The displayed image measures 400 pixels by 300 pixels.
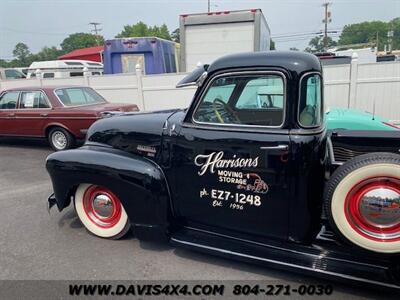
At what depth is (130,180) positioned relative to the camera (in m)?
3.29

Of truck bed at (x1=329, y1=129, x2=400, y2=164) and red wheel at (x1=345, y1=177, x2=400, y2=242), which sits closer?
red wheel at (x1=345, y1=177, x2=400, y2=242)

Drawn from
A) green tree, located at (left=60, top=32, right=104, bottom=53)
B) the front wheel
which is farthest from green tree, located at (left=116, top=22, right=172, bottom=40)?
the front wheel

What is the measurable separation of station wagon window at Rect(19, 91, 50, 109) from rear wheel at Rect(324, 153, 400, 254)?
7065 mm

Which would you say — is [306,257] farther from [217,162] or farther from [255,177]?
[217,162]

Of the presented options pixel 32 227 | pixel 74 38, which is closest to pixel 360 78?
pixel 32 227

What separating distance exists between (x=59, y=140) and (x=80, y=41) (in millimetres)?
99206

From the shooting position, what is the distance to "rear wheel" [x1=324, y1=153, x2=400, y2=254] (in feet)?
8.15

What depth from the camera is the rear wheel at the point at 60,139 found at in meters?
7.73

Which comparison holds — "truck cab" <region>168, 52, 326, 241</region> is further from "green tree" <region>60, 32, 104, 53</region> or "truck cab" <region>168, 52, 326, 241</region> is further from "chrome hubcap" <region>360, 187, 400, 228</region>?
"green tree" <region>60, 32, 104, 53</region>

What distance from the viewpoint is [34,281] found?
3.03 meters

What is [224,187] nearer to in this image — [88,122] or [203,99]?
[203,99]

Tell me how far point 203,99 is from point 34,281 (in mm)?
2179

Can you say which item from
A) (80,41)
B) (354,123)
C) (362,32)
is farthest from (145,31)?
(362,32)

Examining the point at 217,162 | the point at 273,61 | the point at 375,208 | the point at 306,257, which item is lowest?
the point at 306,257
